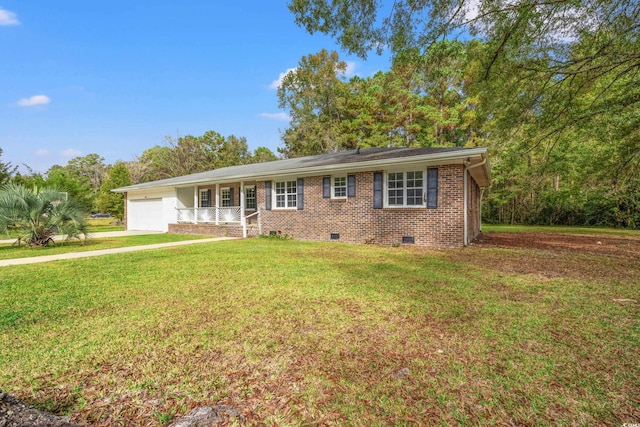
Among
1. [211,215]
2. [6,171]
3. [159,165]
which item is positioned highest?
[159,165]

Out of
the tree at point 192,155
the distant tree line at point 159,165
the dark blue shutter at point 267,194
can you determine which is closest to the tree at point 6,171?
Result: the distant tree line at point 159,165

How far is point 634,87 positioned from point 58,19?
17.4 metres

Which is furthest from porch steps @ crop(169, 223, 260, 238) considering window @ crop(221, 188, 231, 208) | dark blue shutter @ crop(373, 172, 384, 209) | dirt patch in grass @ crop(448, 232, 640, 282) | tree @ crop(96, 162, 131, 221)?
tree @ crop(96, 162, 131, 221)

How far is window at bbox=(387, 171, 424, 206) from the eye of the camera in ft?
33.4

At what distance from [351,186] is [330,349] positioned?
879 centimetres

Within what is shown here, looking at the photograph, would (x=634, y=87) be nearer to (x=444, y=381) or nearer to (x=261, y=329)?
(x=444, y=381)

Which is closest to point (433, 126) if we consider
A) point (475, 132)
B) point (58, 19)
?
point (475, 132)

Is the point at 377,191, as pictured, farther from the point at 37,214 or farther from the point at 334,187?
the point at 37,214

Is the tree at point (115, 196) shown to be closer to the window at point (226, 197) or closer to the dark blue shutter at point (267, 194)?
the window at point (226, 197)

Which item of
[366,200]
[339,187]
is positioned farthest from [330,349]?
[339,187]

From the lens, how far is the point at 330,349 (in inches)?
113

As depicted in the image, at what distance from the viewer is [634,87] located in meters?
7.68

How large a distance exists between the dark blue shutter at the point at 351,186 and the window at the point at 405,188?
49.9 inches

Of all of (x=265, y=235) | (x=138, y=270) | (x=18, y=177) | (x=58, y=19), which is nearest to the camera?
(x=138, y=270)
